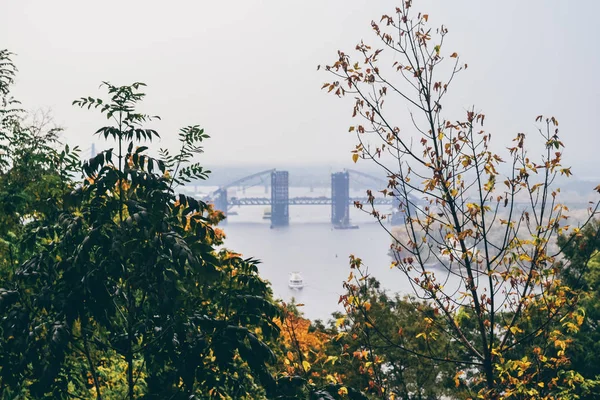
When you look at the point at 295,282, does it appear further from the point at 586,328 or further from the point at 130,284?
the point at 130,284

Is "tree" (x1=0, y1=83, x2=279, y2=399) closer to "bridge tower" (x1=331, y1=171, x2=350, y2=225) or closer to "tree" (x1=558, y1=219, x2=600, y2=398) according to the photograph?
"tree" (x1=558, y1=219, x2=600, y2=398)

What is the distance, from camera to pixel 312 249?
3201 inches

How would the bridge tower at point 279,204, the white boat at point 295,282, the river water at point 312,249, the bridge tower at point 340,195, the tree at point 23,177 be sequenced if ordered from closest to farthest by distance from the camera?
the tree at point 23,177
the white boat at point 295,282
the river water at point 312,249
the bridge tower at point 340,195
the bridge tower at point 279,204

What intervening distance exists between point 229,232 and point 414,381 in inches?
3201

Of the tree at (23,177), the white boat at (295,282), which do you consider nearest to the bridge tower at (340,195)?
the white boat at (295,282)

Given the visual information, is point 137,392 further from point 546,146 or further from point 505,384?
point 546,146

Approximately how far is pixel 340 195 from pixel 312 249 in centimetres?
1167

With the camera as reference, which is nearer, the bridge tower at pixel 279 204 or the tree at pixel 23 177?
the tree at pixel 23 177

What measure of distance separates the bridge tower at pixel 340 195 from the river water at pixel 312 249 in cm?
181

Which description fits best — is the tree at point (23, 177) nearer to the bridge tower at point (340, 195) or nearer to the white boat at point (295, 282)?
the white boat at point (295, 282)

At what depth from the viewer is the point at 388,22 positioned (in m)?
3.88

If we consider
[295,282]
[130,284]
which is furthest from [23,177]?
[295,282]

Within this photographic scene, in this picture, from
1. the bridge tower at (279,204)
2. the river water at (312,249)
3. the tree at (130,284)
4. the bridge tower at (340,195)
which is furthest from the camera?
the bridge tower at (279,204)

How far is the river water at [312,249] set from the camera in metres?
62.5
